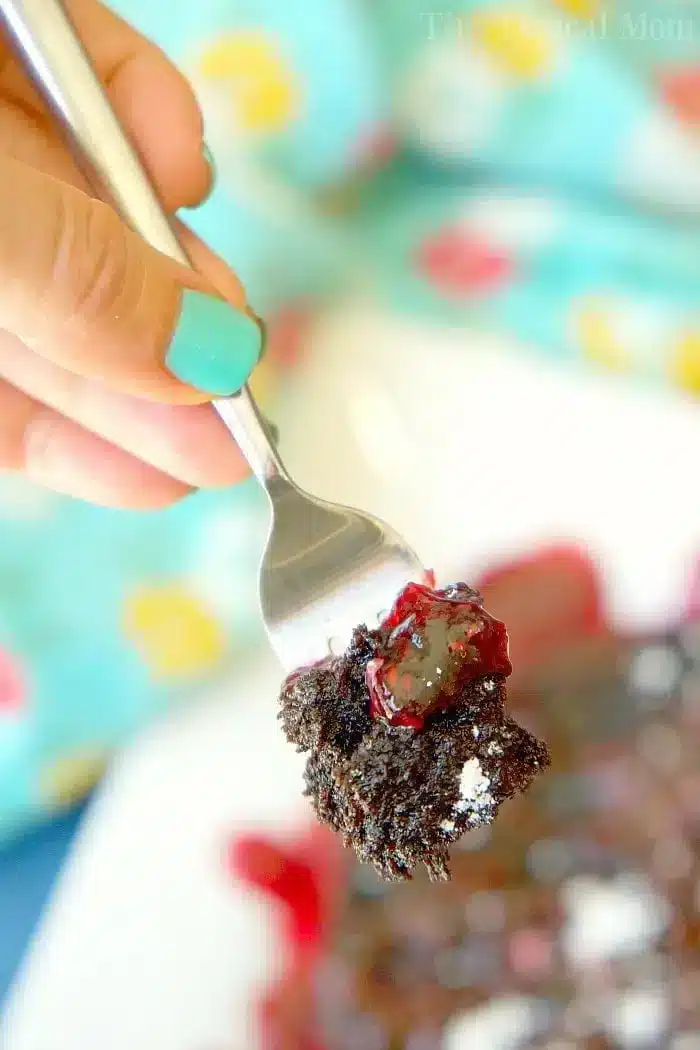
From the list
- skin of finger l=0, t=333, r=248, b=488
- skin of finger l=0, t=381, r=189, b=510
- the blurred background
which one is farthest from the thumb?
the blurred background

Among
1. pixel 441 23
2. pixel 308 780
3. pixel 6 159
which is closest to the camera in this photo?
pixel 6 159

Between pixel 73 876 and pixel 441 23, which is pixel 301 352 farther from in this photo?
pixel 73 876

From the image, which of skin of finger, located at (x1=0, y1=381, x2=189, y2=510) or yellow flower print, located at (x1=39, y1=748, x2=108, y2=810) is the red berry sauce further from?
yellow flower print, located at (x1=39, y1=748, x2=108, y2=810)

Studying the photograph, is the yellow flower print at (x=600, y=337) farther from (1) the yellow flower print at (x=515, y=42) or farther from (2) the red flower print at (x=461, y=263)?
(1) the yellow flower print at (x=515, y=42)

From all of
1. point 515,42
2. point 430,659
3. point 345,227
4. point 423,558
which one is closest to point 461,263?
point 345,227

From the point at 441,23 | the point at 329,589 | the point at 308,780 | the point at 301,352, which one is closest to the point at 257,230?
the point at 301,352

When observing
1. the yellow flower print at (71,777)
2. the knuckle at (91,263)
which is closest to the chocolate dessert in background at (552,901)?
the yellow flower print at (71,777)

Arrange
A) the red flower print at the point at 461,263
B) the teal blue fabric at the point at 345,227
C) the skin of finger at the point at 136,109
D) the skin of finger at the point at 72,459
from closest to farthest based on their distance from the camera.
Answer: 1. the skin of finger at the point at 136,109
2. the skin of finger at the point at 72,459
3. the teal blue fabric at the point at 345,227
4. the red flower print at the point at 461,263
